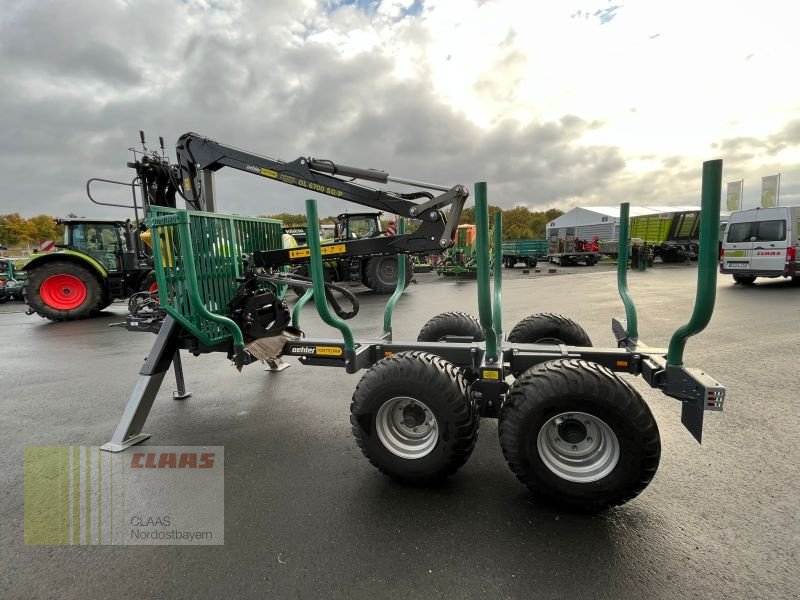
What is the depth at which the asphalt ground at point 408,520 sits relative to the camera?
2.00 metres

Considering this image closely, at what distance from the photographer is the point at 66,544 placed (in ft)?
7.70

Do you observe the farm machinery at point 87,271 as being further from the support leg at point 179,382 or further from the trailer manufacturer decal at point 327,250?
the trailer manufacturer decal at point 327,250

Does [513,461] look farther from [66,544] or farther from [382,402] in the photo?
[66,544]

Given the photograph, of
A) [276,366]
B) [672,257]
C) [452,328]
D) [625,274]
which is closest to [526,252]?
[672,257]

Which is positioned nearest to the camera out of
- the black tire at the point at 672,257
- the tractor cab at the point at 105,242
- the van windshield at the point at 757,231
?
the tractor cab at the point at 105,242

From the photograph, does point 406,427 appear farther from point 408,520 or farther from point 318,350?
point 318,350

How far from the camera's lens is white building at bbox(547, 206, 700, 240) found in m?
39.4

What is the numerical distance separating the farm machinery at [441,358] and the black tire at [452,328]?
0.05 ft

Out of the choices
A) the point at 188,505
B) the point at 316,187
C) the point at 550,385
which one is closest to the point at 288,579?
the point at 188,505

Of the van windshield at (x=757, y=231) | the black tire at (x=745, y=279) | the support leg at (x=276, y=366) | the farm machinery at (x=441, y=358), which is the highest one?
the van windshield at (x=757, y=231)

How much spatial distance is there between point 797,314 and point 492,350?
29.7 feet

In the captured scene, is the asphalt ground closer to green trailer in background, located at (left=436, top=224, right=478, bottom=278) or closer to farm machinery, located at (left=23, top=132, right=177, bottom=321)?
farm machinery, located at (left=23, top=132, right=177, bottom=321)

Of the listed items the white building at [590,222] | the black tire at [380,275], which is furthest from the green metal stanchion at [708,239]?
the white building at [590,222]

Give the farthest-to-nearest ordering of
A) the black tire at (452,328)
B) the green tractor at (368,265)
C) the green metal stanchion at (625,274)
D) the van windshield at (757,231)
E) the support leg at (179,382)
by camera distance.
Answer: the green tractor at (368,265)
the van windshield at (757,231)
the support leg at (179,382)
the black tire at (452,328)
the green metal stanchion at (625,274)
